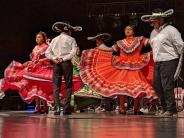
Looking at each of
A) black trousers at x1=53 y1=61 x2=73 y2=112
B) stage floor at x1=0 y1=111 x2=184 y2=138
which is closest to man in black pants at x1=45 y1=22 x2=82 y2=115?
black trousers at x1=53 y1=61 x2=73 y2=112

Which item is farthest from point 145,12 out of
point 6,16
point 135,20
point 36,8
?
point 6,16

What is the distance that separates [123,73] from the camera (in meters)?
5.69

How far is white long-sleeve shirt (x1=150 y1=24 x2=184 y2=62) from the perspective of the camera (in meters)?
4.97

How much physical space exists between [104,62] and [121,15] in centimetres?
290

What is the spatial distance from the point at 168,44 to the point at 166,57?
16 cm

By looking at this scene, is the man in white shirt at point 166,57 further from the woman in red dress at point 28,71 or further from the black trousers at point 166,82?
the woman in red dress at point 28,71

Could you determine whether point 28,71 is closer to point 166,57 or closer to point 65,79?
point 65,79

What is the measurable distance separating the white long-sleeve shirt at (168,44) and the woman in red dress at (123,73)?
514mm

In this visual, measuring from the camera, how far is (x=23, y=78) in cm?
619

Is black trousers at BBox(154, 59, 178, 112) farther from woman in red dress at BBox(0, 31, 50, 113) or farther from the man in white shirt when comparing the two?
woman in red dress at BBox(0, 31, 50, 113)

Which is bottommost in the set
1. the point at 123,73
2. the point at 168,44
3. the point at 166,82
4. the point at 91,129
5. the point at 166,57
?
the point at 91,129

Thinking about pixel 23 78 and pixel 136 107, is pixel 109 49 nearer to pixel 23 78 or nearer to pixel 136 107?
pixel 136 107

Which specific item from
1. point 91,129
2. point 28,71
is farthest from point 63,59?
point 91,129

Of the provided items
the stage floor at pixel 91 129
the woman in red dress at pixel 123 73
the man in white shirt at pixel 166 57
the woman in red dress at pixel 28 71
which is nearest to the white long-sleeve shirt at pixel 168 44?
the man in white shirt at pixel 166 57
